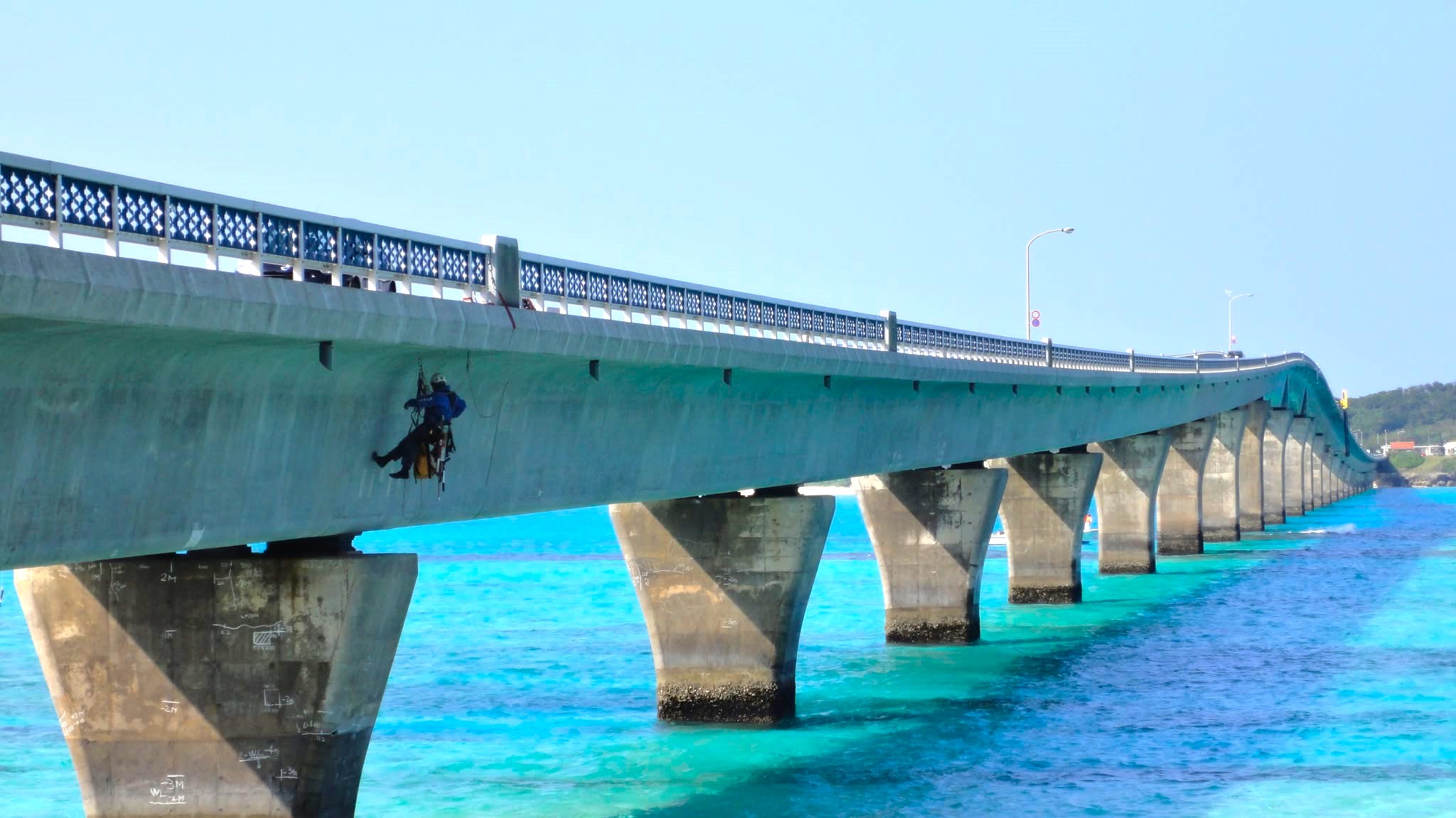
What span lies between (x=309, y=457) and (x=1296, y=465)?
155614 millimetres

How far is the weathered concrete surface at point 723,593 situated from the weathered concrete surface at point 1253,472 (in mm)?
92202

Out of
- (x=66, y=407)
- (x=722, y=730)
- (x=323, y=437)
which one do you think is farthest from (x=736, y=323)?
(x=66, y=407)

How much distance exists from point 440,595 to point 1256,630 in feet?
132

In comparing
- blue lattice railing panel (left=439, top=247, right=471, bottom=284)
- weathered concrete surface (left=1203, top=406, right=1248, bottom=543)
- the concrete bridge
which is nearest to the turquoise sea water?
the concrete bridge

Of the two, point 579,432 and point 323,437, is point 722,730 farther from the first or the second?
point 323,437

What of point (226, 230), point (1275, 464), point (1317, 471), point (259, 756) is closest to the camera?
point (226, 230)

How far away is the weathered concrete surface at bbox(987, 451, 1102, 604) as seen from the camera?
2438 inches

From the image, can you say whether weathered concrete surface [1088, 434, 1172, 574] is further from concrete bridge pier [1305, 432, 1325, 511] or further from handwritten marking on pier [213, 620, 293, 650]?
concrete bridge pier [1305, 432, 1325, 511]

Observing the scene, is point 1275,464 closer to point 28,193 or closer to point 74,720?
point 74,720

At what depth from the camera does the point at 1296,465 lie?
534 ft

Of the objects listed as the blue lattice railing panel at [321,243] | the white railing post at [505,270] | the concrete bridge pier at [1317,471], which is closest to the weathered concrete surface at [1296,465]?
the concrete bridge pier at [1317,471]

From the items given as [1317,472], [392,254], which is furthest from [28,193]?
[1317,472]

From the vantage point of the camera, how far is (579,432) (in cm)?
2448

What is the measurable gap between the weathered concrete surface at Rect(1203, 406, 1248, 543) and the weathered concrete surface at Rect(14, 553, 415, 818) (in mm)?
90652
